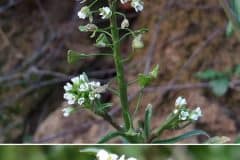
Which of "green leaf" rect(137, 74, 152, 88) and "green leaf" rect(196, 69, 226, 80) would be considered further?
"green leaf" rect(196, 69, 226, 80)

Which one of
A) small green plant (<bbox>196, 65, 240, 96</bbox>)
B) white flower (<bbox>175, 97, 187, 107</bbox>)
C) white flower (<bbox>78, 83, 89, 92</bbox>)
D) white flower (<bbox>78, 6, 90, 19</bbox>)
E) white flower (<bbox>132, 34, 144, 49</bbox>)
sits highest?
white flower (<bbox>78, 6, 90, 19</bbox>)

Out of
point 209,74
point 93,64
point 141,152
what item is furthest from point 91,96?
point 93,64

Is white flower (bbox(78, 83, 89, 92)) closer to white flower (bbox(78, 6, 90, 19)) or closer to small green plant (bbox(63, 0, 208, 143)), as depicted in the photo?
small green plant (bbox(63, 0, 208, 143))

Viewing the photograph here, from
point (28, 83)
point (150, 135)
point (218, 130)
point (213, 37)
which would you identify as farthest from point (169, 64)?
point (150, 135)

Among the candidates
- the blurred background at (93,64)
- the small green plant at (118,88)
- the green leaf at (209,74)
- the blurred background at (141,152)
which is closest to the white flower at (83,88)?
the small green plant at (118,88)

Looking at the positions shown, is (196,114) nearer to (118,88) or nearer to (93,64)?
(118,88)

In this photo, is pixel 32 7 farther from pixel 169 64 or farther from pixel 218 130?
pixel 218 130

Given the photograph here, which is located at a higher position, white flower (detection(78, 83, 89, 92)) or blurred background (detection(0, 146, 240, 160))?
white flower (detection(78, 83, 89, 92))

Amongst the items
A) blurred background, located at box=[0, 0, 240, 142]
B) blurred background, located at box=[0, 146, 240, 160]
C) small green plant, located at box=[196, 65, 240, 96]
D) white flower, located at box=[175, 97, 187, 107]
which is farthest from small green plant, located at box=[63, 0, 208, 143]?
small green plant, located at box=[196, 65, 240, 96]
